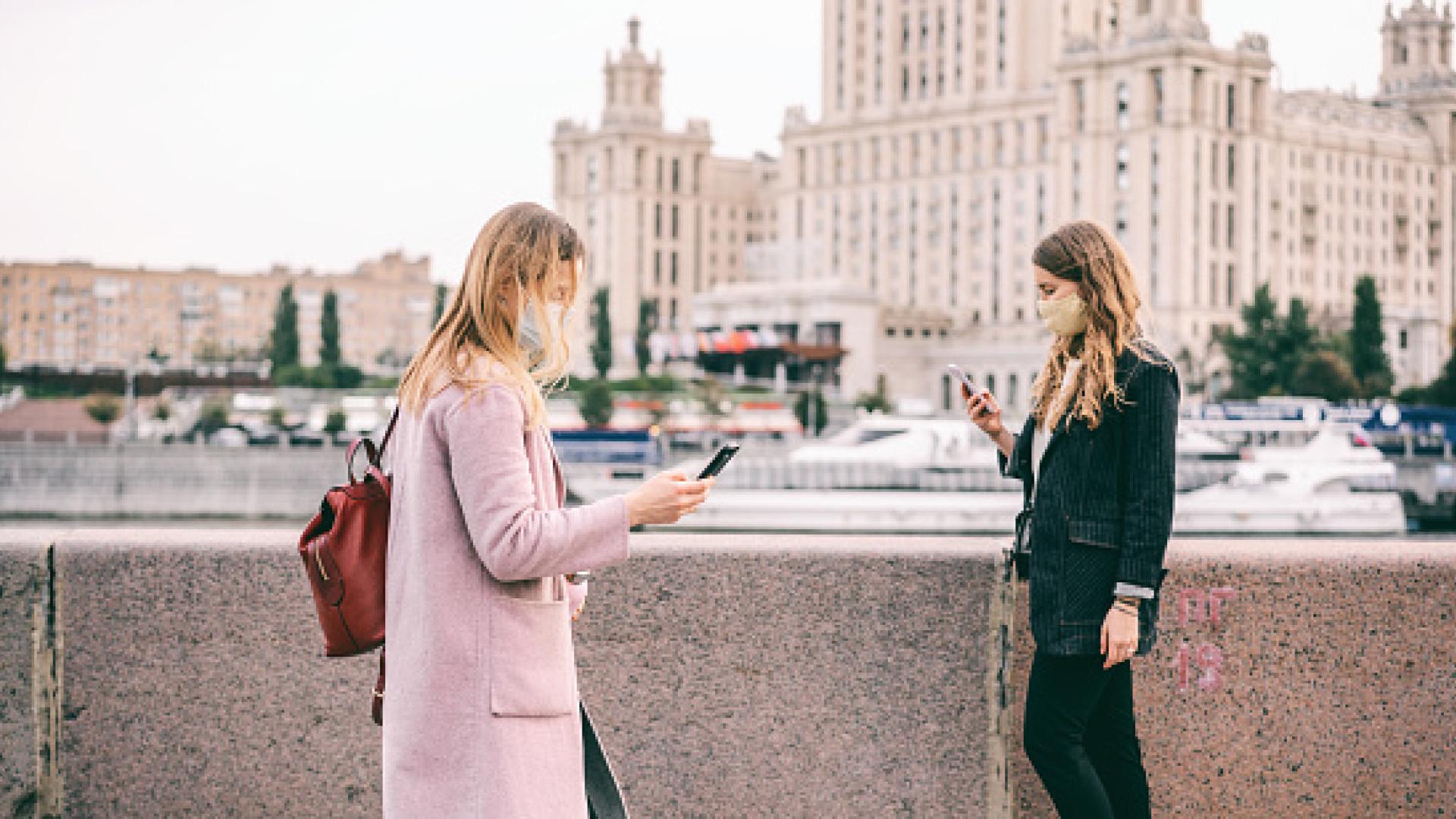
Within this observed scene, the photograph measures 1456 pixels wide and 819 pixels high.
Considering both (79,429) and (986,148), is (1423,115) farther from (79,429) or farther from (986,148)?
(79,429)

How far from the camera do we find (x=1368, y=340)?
6938 cm

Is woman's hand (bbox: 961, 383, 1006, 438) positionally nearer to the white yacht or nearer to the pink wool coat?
the pink wool coat

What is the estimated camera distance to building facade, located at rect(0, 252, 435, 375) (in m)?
125

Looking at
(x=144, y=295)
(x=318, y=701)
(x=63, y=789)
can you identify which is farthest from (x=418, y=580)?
(x=144, y=295)

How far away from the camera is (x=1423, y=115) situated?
11419 cm

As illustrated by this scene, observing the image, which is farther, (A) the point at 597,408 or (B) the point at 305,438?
(A) the point at 597,408

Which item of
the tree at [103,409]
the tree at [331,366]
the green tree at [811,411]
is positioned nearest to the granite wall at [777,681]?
the tree at [103,409]

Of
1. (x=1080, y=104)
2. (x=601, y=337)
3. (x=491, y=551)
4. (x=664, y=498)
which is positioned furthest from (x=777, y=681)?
(x=1080, y=104)

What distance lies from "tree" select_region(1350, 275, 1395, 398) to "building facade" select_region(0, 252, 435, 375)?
61.3 metres

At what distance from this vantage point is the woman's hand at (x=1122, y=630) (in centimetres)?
396

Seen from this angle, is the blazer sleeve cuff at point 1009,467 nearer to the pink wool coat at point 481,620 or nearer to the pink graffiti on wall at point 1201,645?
the pink graffiti on wall at point 1201,645

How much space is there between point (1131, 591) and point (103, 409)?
64230 millimetres

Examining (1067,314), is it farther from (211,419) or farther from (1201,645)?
(211,419)

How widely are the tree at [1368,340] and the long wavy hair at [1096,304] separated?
68.4m
